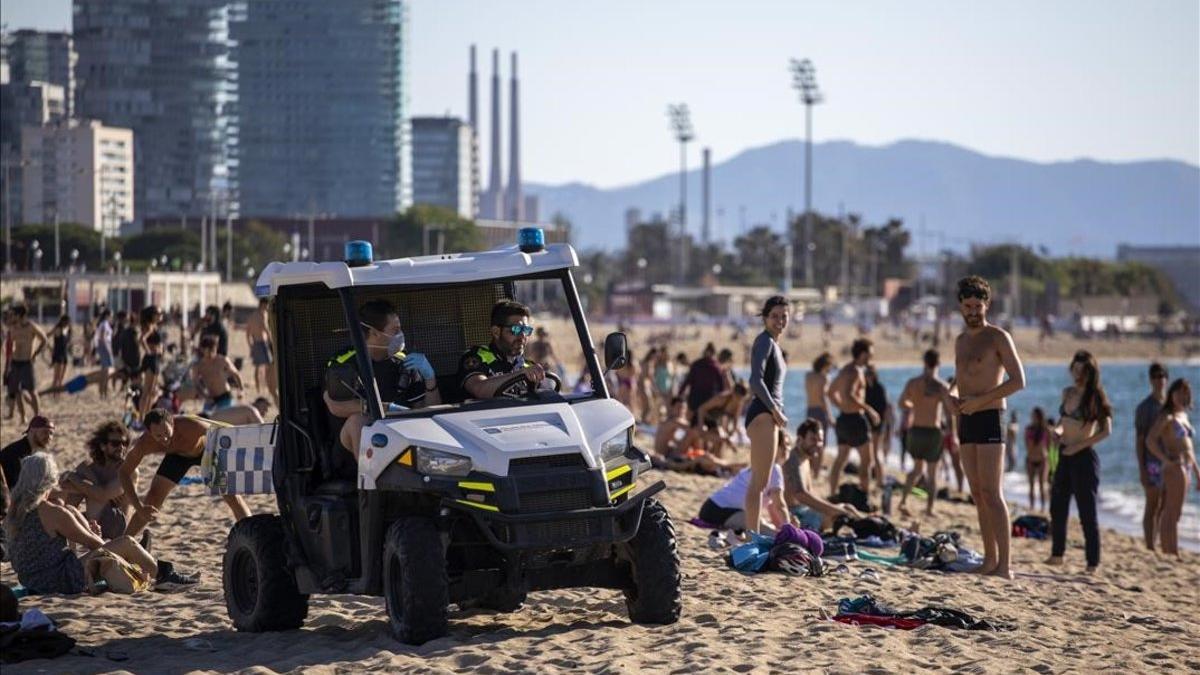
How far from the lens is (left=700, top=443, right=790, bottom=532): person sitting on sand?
12.9 metres

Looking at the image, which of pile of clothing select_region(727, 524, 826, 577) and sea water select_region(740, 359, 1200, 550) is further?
sea water select_region(740, 359, 1200, 550)

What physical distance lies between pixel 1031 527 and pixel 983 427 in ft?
21.2

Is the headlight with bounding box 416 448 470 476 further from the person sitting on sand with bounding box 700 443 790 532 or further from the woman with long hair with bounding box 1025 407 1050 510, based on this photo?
the woman with long hair with bounding box 1025 407 1050 510

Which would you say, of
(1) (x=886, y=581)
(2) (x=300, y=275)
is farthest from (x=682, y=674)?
(1) (x=886, y=581)

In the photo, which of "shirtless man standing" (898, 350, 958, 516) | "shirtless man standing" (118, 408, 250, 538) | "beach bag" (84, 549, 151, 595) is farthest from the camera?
"shirtless man standing" (898, 350, 958, 516)

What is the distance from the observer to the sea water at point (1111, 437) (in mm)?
27141

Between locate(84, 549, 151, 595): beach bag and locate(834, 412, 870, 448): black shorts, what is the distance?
9.36 m

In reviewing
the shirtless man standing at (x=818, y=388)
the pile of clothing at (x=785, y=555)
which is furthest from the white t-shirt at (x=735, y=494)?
the shirtless man standing at (x=818, y=388)

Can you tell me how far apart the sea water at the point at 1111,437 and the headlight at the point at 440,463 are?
893 cm

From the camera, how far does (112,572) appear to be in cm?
1092

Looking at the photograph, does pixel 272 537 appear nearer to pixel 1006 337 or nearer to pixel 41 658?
pixel 41 658

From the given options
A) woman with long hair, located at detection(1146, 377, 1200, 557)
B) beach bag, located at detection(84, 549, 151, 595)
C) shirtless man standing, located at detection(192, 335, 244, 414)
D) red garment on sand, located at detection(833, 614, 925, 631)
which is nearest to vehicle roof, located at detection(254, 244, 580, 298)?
red garment on sand, located at detection(833, 614, 925, 631)

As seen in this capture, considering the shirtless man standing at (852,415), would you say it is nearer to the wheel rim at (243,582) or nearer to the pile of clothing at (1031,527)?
the pile of clothing at (1031,527)

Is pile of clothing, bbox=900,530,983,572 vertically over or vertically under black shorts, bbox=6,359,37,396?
under
